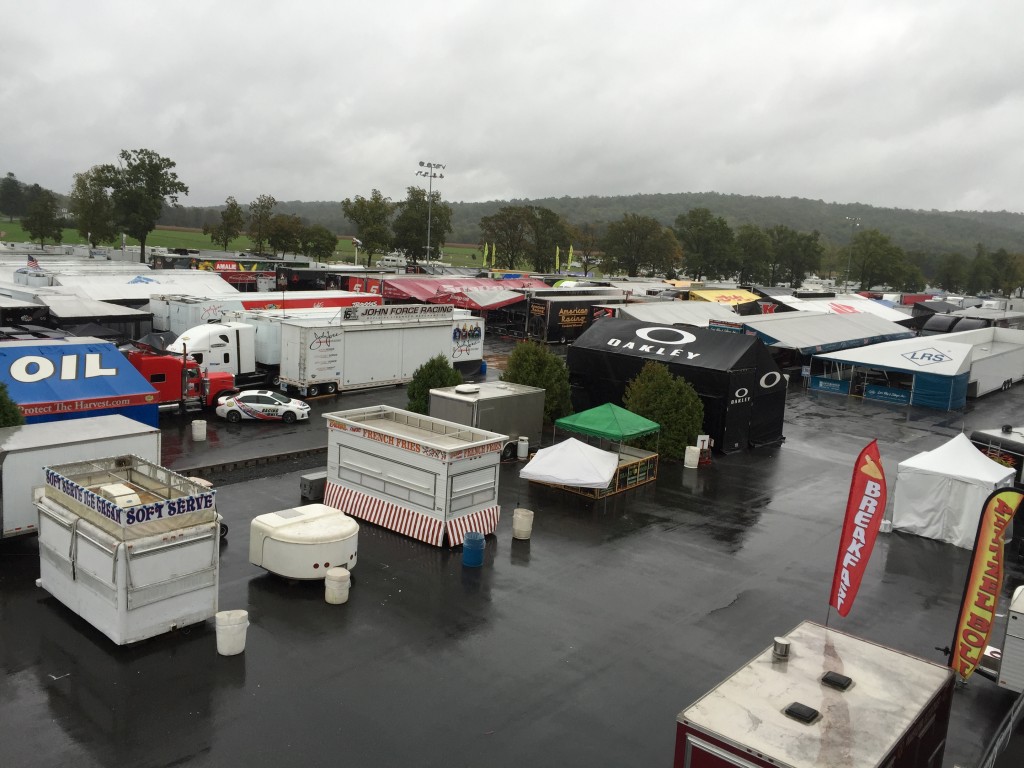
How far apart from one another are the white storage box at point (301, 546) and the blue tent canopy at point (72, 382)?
8615mm

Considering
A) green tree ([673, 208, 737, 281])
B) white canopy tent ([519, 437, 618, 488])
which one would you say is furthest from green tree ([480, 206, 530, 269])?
white canopy tent ([519, 437, 618, 488])

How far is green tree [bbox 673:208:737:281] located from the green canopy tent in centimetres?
11211

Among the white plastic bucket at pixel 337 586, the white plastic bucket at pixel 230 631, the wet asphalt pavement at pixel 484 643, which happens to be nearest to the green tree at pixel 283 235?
the wet asphalt pavement at pixel 484 643

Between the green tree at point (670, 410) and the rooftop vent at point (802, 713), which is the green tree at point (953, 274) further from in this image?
the rooftop vent at point (802, 713)

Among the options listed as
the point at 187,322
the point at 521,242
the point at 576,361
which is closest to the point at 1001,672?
the point at 576,361

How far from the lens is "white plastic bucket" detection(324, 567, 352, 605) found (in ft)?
49.3

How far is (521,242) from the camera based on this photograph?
122 metres

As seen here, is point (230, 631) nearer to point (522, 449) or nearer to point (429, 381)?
point (522, 449)

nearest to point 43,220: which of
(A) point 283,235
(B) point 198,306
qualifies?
(A) point 283,235

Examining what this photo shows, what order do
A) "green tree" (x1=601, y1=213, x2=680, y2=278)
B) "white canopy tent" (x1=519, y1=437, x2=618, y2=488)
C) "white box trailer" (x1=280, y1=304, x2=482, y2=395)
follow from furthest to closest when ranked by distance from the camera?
"green tree" (x1=601, y1=213, x2=680, y2=278), "white box trailer" (x1=280, y1=304, x2=482, y2=395), "white canopy tent" (x1=519, y1=437, x2=618, y2=488)

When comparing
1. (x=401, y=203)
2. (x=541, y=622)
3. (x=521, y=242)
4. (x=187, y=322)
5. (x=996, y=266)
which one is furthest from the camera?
(x=996, y=266)

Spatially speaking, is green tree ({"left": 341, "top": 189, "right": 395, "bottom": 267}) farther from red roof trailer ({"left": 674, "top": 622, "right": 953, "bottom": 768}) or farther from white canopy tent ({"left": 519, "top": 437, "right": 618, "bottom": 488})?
red roof trailer ({"left": 674, "top": 622, "right": 953, "bottom": 768})

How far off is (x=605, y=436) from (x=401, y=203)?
285 ft

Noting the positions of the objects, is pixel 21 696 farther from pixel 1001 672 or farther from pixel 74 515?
pixel 1001 672
